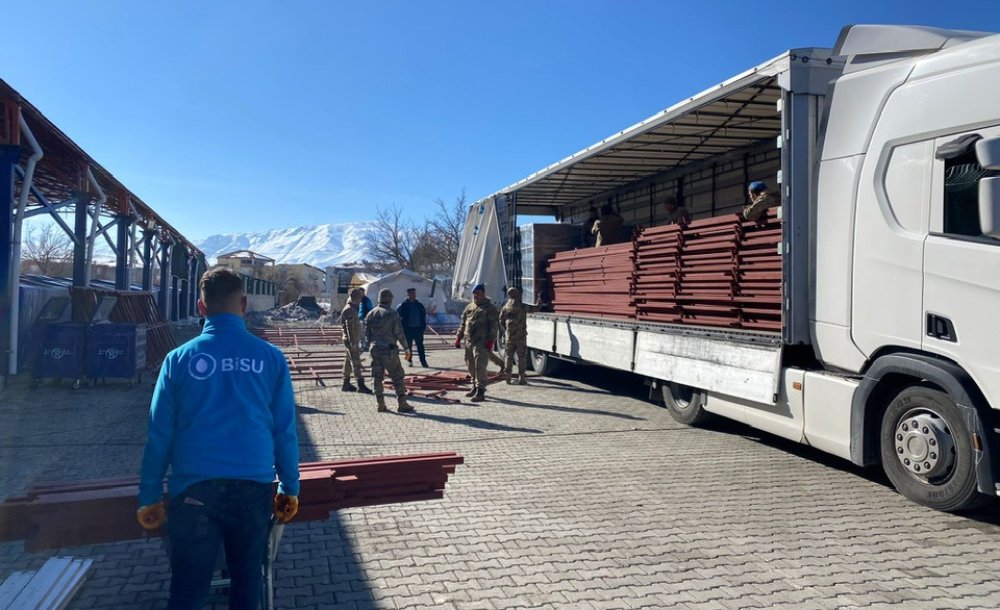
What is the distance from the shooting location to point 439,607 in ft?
12.1

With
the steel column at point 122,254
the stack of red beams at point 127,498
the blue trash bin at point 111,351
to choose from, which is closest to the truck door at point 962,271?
the stack of red beams at point 127,498

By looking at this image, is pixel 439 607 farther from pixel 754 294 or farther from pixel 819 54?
pixel 819 54

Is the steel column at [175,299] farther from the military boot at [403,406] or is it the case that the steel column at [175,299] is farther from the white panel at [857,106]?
the white panel at [857,106]

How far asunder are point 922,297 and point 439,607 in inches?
157

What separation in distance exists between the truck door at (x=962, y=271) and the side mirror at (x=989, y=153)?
0.28 metres

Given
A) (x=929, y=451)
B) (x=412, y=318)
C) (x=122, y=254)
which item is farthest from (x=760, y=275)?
(x=122, y=254)

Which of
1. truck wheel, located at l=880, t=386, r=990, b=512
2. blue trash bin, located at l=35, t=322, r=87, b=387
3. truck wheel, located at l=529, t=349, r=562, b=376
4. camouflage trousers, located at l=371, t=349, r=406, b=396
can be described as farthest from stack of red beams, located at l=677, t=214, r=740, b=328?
blue trash bin, located at l=35, t=322, r=87, b=387

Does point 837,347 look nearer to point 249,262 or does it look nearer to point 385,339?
point 385,339

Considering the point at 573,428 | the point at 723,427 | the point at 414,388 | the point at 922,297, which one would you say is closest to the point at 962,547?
the point at 922,297

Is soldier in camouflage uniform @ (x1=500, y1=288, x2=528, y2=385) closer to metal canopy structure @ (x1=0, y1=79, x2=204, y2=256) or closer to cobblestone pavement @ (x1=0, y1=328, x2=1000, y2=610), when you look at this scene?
cobblestone pavement @ (x1=0, y1=328, x2=1000, y2=610)

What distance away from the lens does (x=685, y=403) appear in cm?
843

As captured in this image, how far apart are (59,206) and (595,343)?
12525 mm

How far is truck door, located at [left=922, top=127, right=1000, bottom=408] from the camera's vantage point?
4.60 metres

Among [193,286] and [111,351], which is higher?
[193,286]
